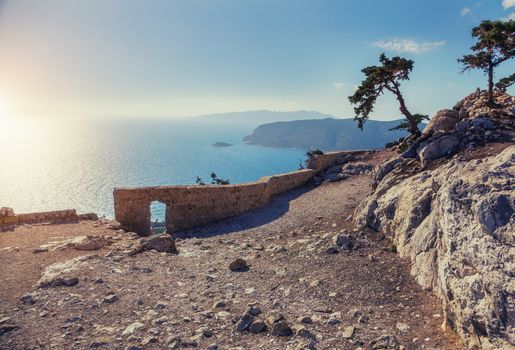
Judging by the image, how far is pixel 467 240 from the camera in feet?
24.6

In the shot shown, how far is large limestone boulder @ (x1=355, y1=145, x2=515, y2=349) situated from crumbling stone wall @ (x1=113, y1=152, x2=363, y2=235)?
1235 cm

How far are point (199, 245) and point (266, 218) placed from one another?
17.5 ft

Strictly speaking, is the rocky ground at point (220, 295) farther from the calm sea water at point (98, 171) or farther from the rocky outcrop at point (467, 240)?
the calm sea water at point (98, 171)

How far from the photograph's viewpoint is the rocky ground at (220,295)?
7.66 metres

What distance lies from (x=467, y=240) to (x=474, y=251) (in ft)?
1.11

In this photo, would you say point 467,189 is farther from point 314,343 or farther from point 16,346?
point 16,346

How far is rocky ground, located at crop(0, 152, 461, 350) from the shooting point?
766cm

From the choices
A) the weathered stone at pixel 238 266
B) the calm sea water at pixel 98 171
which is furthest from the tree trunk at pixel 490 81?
the calm sea water at pixel 98 171

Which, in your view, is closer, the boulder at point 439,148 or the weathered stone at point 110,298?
the weathered stone at point 110,298

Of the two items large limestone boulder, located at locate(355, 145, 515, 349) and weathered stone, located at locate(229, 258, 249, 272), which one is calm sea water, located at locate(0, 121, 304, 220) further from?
large limestone boulder, located at locate(355, 145, 515, 349)

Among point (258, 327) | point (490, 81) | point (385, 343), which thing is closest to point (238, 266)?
point (258, 327)

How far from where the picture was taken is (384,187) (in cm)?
1484

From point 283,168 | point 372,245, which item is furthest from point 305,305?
point 283,168

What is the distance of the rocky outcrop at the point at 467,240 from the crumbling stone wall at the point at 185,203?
34.2 feet
